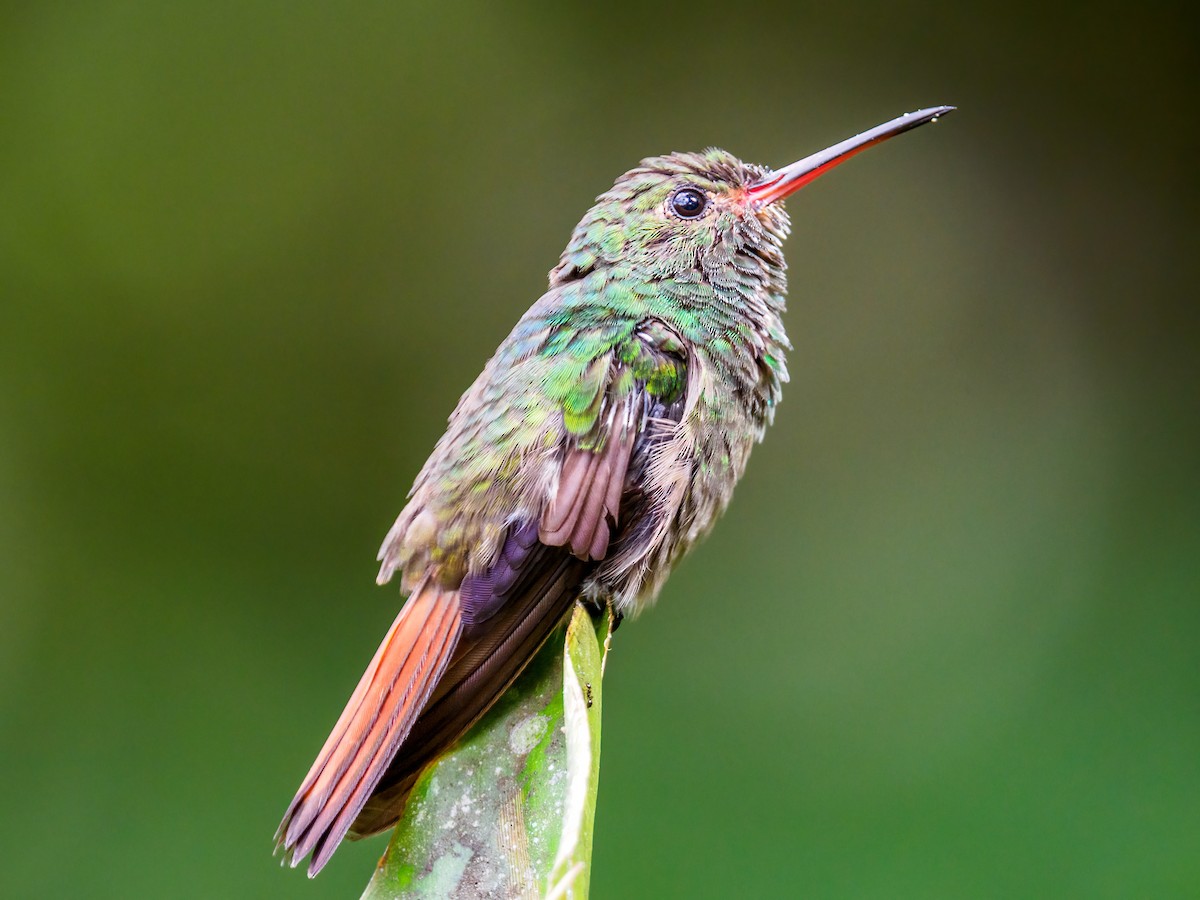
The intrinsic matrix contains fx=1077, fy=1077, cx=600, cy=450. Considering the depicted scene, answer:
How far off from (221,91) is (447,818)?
3.04m

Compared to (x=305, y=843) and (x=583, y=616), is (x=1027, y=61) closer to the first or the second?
(x=583, y=616)

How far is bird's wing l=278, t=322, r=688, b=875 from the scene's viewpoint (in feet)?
4.91

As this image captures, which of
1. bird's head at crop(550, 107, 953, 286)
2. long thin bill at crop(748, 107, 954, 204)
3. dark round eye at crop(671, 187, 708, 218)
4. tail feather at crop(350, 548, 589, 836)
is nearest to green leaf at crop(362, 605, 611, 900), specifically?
tail feather at crop(350, 548, 589, 836)

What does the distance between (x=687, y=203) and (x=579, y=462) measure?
0.65 metres

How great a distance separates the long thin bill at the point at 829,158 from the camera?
1979 mm

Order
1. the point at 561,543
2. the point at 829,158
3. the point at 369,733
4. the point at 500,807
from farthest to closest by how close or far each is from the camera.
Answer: the point at 829,158
the point at 561,543
the point at 369,733
the point at 500,807

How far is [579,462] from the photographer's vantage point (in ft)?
5.67

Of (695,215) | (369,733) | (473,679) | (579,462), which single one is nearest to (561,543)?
(579,462)

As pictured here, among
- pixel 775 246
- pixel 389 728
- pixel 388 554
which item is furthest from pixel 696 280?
pixel 389 728

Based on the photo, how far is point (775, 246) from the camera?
2.13 meters

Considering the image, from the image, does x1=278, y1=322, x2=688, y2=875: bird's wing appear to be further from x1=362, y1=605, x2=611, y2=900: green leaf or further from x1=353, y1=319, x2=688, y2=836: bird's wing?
x1=362, y1=605, x2=611, y2=900: green leaf

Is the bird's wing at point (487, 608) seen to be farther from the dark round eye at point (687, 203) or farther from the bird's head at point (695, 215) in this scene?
the dark round eye at point (687, 203)

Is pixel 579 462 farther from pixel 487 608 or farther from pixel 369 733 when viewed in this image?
pixel 369 733

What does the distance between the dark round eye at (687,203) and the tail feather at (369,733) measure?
35.4 inches
